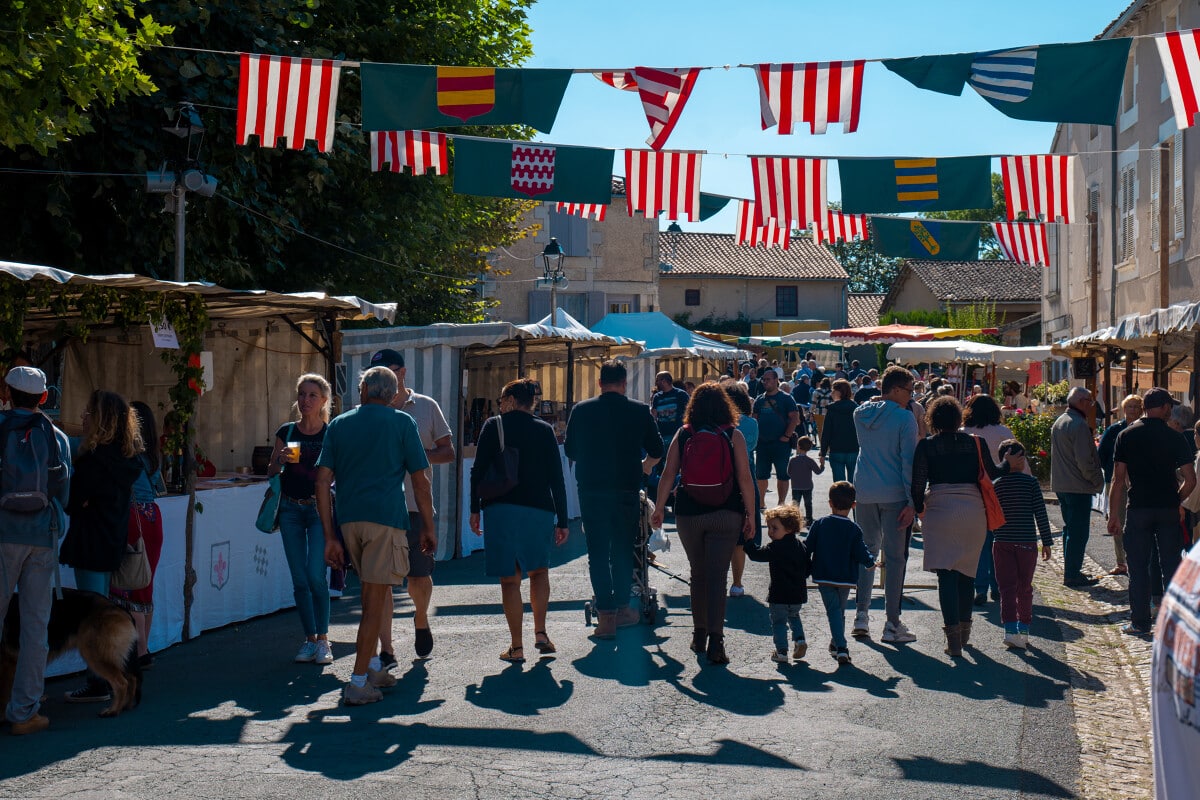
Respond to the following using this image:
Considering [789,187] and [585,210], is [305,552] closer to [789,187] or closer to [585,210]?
[789,187]

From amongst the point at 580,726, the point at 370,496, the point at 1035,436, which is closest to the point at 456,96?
the point at 370,496

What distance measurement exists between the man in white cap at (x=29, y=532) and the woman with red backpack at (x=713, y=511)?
364 centimetres

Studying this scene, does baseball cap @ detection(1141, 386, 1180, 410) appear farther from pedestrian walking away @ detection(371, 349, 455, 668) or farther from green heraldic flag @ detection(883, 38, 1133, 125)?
pedestrian walking away @ detection(371, 349, 455, 668)

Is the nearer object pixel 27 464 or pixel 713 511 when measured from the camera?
pixel 27 464

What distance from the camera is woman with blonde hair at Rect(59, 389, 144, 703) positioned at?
7.17 m

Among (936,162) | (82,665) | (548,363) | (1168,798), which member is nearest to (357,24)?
(548,363)

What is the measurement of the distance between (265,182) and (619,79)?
7.83 metres

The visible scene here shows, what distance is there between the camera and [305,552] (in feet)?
27.1

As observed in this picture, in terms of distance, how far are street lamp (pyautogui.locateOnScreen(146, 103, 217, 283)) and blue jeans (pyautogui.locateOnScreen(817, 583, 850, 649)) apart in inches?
305

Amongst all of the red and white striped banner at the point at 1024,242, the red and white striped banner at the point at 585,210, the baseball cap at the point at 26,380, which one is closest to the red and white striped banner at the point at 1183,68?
the red and white striped banner at the point at 585,210

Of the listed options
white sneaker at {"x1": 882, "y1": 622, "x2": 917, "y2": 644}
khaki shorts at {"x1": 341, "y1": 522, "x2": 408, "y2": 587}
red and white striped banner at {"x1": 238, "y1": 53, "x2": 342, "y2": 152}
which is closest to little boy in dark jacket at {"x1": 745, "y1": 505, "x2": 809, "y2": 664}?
white sneaker at {"x1": 882, "y1": 622, "x2": 917, "y2": 644}

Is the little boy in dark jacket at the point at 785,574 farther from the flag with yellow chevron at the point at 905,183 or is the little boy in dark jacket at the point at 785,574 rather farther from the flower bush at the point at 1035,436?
the flower bush at the point at 1035,436

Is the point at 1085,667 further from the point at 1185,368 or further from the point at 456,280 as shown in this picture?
the point at 456,280

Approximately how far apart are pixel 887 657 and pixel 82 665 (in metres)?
4.97
